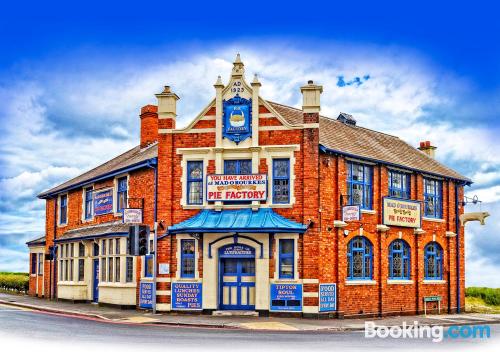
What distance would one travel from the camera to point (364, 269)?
93.4ft

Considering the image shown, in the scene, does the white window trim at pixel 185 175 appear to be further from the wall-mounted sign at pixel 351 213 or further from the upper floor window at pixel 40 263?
the upper floor window at pixel 40 263

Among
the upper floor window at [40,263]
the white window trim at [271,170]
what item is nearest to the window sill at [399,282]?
the white window trim at [271,170]

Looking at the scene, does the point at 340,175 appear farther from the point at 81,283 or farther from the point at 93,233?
the point at 81,283

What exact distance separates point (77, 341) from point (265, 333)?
6.16m

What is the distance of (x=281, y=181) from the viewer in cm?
2695

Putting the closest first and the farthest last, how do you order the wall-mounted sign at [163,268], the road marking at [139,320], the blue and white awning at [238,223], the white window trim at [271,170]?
the road marking at [139,320] < the blue and white awning at [238,223] < the white window trim at [271,170] < the wall-mounted sign at [163,268]

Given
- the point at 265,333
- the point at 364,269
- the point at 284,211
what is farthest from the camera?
the point at 364,269

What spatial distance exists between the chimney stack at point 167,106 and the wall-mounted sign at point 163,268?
5753 millimetres

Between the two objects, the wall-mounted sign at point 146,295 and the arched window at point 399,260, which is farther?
the arched window at point 399,260

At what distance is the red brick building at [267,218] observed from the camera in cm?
2634

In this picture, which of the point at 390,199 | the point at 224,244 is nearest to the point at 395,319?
the point at 390,199

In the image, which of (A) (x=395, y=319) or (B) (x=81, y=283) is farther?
(B) (x=81, y=283)

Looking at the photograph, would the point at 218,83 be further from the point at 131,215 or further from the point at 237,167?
the point at 131,215

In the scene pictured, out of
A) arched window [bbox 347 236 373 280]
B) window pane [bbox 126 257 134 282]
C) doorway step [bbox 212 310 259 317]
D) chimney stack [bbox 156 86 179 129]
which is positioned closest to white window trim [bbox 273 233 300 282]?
doorway step [bbox 212 310 259 317]
